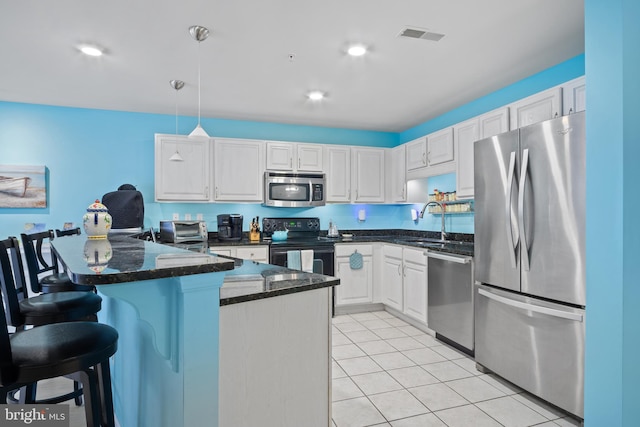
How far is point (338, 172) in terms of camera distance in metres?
4.89

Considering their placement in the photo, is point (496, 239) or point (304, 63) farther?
point (304, 63)

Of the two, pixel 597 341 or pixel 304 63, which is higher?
pixel 304 63

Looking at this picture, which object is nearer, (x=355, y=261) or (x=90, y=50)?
(x=90, y=50)

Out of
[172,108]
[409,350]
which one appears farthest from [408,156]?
[172,108]

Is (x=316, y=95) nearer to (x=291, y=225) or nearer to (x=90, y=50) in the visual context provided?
(x=291, y=225)

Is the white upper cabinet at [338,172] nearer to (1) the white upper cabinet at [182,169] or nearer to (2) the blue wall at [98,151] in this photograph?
(2) the blue wall at [98,151]

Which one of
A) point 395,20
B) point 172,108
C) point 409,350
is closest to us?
point 395,20

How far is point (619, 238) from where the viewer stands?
5.53 ft

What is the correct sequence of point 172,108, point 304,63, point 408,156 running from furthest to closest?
point 408,156
point 172,108
point 304,63

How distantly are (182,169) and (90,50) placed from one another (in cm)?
168

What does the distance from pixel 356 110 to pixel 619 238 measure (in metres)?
3.19

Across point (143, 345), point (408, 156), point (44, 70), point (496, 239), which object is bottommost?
point (143, 345)

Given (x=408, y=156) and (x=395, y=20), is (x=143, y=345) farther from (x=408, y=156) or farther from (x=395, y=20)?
(x=408, y=156)

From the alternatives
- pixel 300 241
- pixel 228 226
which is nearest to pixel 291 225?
pixel 300 241
